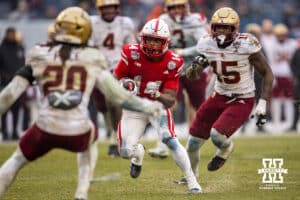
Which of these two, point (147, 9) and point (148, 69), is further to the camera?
point (147, 9)

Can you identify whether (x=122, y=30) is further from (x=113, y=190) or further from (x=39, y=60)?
(x=39, y=60)

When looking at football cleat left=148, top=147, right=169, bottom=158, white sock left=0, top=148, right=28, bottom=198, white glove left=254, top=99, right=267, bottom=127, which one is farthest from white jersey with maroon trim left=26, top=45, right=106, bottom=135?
football cleat left=148, top=147, right=169, bottom=158

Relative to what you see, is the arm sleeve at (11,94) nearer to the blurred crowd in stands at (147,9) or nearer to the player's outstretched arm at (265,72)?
the player's outstretched arm at (265,72)

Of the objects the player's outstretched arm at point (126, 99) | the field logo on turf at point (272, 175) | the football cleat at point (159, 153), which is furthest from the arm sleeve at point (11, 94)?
the football cleat at point (159, 153)

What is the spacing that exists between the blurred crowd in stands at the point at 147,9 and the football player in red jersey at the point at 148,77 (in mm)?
8563

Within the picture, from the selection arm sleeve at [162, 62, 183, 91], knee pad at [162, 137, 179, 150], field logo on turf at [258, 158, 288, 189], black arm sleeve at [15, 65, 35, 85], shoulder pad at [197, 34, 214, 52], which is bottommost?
field logo on turf at [258, 158, 288, 189]

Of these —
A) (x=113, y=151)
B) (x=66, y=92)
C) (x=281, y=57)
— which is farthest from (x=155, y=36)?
(x=281, y=57)

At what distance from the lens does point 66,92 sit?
19.6 feet

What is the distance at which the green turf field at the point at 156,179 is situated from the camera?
7.45 metres

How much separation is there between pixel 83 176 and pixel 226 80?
2.40 meters

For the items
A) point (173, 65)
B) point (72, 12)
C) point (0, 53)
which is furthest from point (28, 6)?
point (72, 12)

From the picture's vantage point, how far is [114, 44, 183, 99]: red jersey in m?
7.86

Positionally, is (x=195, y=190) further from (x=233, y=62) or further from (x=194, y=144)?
(x=233, y=62)

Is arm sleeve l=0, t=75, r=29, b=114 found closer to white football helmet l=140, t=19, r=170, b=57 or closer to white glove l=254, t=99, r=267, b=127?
white football helmet l=140, t=19, r=170, b=57
